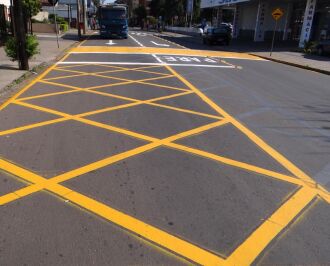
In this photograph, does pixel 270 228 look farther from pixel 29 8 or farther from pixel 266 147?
pixel 29 8

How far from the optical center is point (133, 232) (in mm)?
3727

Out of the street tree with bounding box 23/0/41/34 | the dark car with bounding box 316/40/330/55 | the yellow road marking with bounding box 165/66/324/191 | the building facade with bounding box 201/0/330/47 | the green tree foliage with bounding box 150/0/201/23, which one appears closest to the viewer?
the yellow road marking with bounding box 165/66/324/191

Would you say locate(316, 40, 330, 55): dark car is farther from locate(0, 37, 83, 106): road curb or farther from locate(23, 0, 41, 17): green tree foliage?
locate(23, 0, 41, 17): green tree foliage

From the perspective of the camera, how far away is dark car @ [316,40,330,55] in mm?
25266

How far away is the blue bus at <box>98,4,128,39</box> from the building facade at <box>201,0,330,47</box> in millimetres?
12375

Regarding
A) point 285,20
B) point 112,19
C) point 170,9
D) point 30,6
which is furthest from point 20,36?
point 170,9

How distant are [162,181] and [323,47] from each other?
79.6 feet

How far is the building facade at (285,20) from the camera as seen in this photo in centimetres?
3048

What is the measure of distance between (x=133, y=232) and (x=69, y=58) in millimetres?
17062

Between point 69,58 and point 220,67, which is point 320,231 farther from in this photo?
point 69,58

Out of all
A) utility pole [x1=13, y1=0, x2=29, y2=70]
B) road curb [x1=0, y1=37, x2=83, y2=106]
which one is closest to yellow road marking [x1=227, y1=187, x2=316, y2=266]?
road curb [x1=0, y1=37, x2=83, y2=106]

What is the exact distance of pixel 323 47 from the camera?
2575 centimetres

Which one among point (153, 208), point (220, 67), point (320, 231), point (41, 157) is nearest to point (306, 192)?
point (320, 231)

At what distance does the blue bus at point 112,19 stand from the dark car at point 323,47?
1742 centimetres
